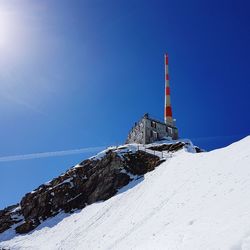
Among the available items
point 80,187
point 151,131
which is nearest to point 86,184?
point 80,187

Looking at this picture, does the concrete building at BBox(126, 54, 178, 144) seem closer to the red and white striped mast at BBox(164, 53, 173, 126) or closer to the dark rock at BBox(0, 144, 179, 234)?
the red and white striped mast at BBox(164, 53, 173, 126)

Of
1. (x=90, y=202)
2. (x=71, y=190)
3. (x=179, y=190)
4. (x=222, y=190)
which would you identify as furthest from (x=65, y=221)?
(x=222, y=190)

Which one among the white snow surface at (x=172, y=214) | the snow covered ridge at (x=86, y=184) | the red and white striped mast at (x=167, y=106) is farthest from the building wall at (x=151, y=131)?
the white snow surface at (x=172, y=214)

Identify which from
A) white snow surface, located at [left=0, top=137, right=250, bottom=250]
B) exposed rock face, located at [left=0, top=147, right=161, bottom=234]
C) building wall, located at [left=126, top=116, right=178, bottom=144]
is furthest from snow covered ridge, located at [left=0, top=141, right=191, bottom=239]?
building wall, located at [left=126, top=116, right=178, bottom=144]

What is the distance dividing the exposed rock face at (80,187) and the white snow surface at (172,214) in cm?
252

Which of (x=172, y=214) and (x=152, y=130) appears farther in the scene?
(x=152, y=130)

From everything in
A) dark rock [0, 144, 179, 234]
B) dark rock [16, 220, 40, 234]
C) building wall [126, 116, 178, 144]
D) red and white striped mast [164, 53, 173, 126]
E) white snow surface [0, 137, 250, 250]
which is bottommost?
white snow surface [0, 137, 250, 250]

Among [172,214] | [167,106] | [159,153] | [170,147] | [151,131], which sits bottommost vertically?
[172,214]

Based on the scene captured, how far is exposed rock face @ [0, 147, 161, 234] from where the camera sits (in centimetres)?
5178

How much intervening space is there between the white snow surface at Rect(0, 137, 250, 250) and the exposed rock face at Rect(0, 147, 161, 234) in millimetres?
2520

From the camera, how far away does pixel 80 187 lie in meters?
56.2

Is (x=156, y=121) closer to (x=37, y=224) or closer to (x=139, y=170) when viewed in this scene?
(x=139, y=170)

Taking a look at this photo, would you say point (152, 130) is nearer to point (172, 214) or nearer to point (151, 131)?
point (151, 131)

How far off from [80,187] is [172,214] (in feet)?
109
